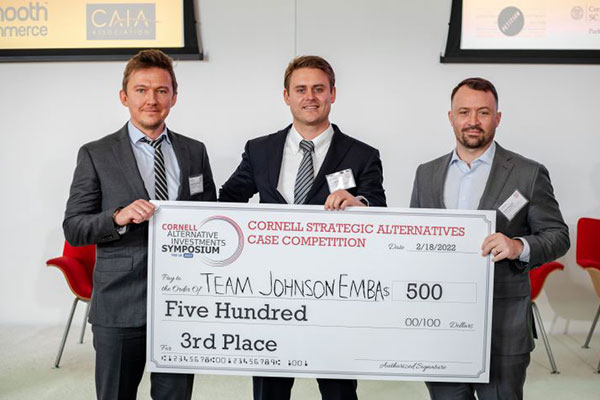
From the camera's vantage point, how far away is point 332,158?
2.64 m

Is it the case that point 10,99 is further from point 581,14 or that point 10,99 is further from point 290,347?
point 581,14

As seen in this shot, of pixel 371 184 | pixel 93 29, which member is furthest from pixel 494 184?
pixel 93 29

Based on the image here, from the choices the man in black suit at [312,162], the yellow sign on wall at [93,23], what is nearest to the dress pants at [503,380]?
the man in black suit at [312,162]

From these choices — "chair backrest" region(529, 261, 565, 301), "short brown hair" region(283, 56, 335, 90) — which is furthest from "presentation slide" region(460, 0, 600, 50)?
"short brown hair" region(283, 56, 335, 90)

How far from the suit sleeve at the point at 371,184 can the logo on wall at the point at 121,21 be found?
3360mm

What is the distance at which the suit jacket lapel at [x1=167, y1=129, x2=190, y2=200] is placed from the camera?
2.60 meters

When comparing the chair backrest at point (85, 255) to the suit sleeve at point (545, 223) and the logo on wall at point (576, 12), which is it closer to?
the suit sleeve at point (545, 223)

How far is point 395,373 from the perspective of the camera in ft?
8.08

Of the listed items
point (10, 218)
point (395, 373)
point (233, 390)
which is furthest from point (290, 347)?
point (10, 218)

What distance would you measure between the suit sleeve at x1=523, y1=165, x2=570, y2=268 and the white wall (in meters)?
3.06

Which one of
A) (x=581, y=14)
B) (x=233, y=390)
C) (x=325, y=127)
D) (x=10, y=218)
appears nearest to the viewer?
(x=325, y=127)

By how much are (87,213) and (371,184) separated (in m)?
1.18

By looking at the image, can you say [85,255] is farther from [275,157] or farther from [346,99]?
[275,157]

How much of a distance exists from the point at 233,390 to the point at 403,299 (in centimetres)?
208
